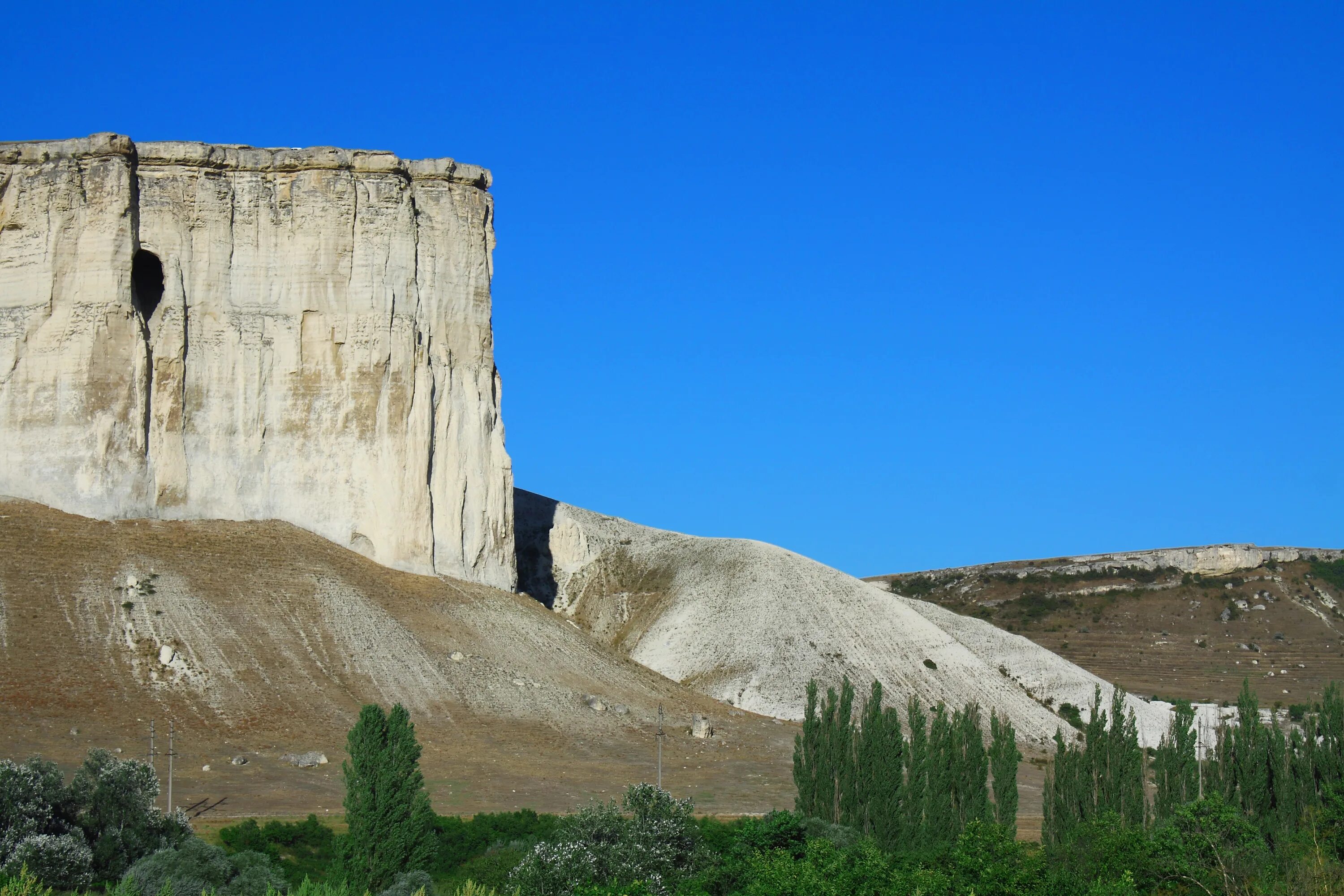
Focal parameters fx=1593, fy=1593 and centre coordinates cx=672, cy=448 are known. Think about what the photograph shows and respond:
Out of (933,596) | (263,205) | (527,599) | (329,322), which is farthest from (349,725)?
(933,596)

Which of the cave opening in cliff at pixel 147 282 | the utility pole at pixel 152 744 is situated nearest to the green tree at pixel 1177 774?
the utility pole at pixel 152 744

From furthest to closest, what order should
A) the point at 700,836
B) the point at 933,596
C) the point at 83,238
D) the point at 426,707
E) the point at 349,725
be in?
the point at 933,596
the point at 83,238
the point at 426,707
the point at 349,725
the point at 700,836

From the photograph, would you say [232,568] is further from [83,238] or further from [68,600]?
[83,238]

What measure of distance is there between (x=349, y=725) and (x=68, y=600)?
39.7 feet

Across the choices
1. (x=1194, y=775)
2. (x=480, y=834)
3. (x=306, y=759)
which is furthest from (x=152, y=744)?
(x=1194, y=775)

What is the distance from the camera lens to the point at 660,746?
57312mm

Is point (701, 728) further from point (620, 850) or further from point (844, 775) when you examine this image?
point (620, 850)

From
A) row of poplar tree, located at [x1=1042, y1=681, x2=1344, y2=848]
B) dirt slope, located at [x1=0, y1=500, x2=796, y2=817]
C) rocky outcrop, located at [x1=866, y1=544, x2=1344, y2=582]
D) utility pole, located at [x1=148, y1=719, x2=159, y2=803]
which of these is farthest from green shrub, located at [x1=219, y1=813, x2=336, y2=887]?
rocky outcrop, located at [x1=866, y1=544, x2=1344, y2=582]

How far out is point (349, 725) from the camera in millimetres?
56062

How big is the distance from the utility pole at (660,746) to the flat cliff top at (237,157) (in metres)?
28.0

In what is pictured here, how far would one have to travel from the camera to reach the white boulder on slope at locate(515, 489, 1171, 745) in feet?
236

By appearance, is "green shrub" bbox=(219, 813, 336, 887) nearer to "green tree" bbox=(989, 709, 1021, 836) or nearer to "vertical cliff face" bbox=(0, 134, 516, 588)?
"green tree" bbox=(989, 709, 1021, 836)

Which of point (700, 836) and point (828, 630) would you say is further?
point (828, 630)

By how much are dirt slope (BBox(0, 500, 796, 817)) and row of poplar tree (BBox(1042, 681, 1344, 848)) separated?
13.1m
